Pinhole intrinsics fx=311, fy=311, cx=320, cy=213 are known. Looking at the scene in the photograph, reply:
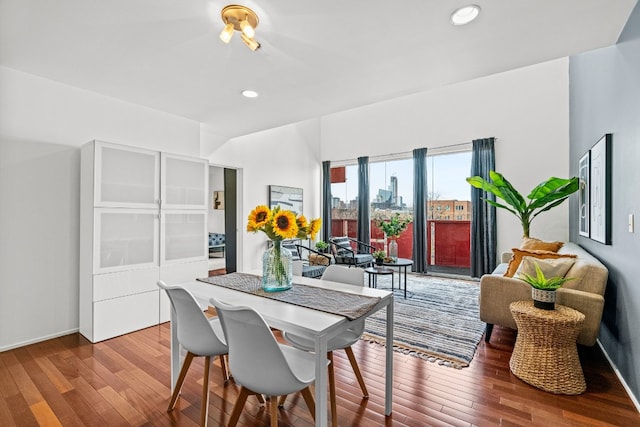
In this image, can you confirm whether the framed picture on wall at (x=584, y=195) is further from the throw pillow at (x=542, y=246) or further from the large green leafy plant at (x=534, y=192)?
the throw pillow at (x=542, y=246)

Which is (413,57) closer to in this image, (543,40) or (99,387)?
(543,40)

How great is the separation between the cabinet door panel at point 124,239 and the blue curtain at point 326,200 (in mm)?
4272

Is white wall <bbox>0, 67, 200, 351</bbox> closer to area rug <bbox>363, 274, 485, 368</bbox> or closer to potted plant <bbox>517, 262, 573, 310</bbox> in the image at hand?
area rug <bbox>363, 274, 485, 368</bbox>

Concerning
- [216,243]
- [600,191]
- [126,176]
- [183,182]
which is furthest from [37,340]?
[600,191]

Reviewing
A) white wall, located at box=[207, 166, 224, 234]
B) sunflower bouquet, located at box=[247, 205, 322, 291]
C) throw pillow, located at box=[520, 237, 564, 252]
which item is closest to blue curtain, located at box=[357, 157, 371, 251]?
throw pillow, located at box=[520, 237, 564, 252]

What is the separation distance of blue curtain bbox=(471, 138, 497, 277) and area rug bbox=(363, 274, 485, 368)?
23.7 inches

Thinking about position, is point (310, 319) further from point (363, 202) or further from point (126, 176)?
point (363, 202)

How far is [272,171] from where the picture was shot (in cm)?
609

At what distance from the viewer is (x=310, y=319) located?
5.11ft

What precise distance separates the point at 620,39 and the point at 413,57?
140 centimetres

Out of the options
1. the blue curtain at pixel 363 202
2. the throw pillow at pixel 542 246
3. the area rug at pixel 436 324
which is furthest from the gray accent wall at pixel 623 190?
the blue curtain at pixel 363 202

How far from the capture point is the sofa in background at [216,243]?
735cm

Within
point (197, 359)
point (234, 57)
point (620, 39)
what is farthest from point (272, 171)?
point (620, 39)

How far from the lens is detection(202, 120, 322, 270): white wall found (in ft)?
17.6
